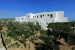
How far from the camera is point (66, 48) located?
24.0 feet

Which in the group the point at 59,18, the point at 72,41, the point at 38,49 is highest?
the point at 59,18

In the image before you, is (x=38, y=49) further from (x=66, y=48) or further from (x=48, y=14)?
(x=48, y=14)

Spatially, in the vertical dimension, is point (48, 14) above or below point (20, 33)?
above

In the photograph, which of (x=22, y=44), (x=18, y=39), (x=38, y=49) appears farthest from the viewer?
(x=18, y=39)

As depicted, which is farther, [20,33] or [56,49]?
[20,33]

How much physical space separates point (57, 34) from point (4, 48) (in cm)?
612

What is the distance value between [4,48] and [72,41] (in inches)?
231

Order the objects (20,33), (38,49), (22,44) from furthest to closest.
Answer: (20,33) → (22,44) → (38,49)

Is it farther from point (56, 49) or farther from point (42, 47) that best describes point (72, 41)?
point (42, 47)

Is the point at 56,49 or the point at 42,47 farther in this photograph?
the point at 42,47

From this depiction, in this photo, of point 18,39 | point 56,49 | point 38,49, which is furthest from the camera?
point 18,39

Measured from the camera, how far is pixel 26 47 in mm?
→ 7895

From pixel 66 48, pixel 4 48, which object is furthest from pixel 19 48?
pixel 66 48

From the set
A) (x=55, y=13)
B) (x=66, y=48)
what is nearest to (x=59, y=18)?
(x=55, y=13)
